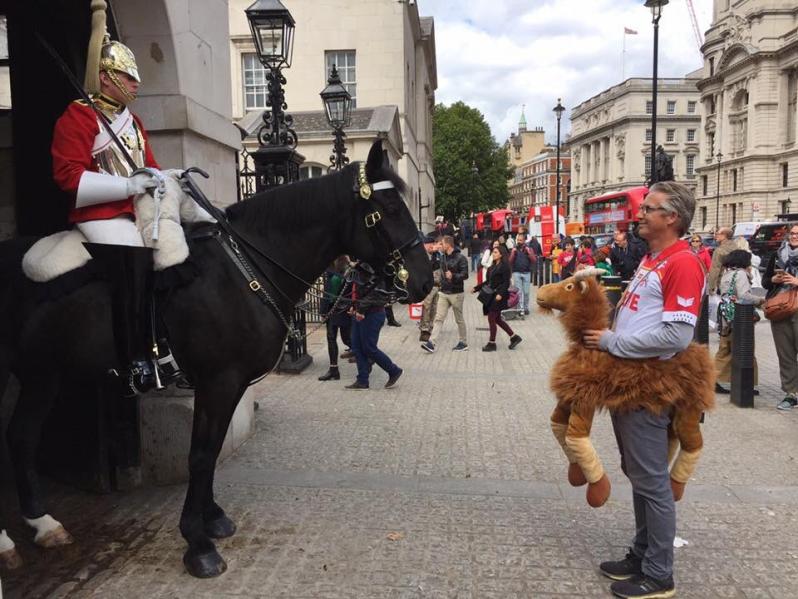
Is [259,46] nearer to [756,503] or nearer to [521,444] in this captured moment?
[521,444]

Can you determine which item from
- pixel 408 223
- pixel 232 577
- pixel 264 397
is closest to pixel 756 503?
pixel 408 223

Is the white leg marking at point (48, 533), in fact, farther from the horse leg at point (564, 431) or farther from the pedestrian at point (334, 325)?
the pedestrian at point (334, 325)

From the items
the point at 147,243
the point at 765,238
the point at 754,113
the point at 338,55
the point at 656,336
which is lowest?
the point at 656,336

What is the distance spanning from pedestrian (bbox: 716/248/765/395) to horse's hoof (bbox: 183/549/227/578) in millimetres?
6702

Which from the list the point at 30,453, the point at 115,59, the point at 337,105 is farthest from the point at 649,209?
the point at 337,105

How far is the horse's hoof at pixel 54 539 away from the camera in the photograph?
13.4ft

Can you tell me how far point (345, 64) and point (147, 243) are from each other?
92.8 ft

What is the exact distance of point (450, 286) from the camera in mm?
12117

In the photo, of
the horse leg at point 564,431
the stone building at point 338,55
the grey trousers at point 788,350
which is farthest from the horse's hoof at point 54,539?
the stone building at point 338,55

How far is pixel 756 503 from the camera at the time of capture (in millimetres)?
4793

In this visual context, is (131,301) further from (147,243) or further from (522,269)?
(522,269)

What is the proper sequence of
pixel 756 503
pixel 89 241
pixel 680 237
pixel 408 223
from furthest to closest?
pixel 756 503 → pixel 408 223 → pixel 89 241 → pixel 680 237

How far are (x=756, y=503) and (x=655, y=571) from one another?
1.86 m

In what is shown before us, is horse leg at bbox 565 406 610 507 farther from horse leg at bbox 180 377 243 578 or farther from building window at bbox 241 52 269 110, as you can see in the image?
building window at bbox 241 52 269 110
